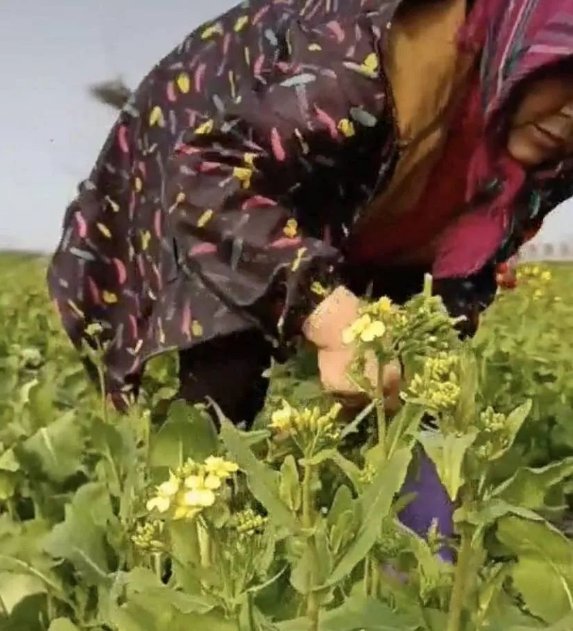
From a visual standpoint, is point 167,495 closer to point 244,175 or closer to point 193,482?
point 193,482

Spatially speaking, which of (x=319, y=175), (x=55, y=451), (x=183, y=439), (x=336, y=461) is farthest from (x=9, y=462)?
(x=336, y=461)

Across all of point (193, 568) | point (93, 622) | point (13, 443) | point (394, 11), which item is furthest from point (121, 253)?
point (193, 568)

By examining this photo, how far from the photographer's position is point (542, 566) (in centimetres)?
53

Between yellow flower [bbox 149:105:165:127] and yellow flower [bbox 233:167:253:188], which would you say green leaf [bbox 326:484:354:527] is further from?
yellow flower [bbox 149:105:165:127]

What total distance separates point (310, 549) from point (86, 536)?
308 millimetres

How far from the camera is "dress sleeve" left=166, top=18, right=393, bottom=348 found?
0.89 metres

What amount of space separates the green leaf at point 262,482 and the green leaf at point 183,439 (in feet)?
0.74

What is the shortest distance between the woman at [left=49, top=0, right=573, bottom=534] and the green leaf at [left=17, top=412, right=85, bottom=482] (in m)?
0.12

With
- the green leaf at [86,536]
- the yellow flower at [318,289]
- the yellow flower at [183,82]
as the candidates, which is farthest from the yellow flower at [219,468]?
the yellow flower at [183,82]

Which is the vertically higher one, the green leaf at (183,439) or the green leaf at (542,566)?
the green leaf at (542,566)

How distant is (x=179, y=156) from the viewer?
96cm

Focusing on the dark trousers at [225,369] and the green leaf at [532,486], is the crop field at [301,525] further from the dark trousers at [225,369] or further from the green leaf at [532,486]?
the dark trousers at [225,369]

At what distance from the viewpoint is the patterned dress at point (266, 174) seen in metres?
0.90

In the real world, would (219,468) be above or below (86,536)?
above
